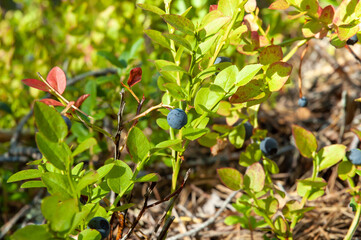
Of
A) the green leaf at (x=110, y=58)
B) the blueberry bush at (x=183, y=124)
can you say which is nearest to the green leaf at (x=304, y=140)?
the blueberry bush at (x=183, y=124)

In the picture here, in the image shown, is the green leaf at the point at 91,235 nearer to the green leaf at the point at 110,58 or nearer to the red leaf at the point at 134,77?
the red leaf at the point at 134,77

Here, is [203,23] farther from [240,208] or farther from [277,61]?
[240,208]

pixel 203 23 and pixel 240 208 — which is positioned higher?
pixel 203 23

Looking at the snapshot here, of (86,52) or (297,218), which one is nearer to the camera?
(297,218)

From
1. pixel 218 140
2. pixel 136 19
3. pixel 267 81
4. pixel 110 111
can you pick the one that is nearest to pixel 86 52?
pixel 136 19

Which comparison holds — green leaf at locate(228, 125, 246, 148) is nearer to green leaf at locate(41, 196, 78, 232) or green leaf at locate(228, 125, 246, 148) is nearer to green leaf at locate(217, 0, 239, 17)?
green leaf at locate(217, 0, 239, 17)

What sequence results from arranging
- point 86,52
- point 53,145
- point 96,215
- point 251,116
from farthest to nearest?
point 86,52, point 251,116, point 96,215, point 53,145

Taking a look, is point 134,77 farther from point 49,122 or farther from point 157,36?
point 49,122

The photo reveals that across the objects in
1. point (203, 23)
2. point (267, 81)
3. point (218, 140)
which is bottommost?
point (218, 140)
